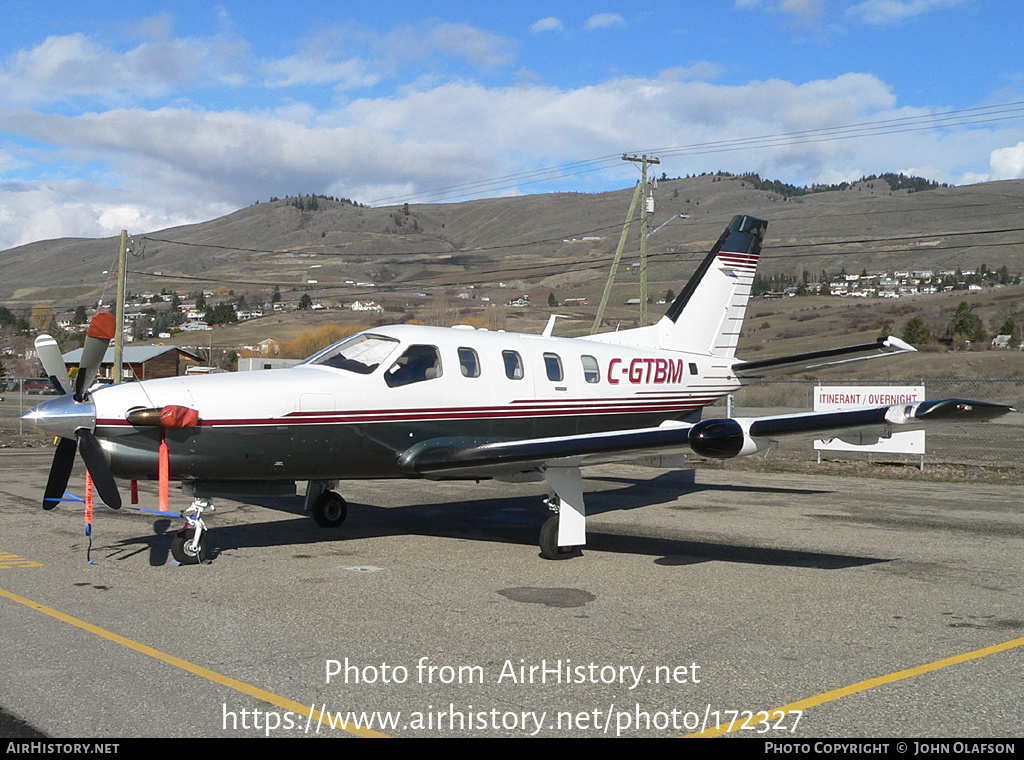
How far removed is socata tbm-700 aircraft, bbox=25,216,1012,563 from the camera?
29.2 feet

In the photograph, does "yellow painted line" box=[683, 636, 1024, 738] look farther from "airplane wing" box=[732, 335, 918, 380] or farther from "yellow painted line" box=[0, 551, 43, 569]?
"yellow painted line" box=[0, 551, 43, 569]

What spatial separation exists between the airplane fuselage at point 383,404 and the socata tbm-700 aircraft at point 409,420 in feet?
0.05

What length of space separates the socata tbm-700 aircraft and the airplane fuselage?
0.02 meters

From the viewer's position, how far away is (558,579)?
9312 millimetres

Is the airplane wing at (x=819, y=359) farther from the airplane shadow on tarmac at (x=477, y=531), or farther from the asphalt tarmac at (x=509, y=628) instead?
the airplane shadow on tarmac at (x=477, y=531)

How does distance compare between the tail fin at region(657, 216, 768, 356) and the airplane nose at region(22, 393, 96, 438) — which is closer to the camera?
the airplane nose at region(22, 393, 96, 438)

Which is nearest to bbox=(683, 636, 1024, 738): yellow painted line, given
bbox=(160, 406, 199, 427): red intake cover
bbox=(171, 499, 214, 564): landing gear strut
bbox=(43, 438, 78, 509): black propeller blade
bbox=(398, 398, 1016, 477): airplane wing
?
bbox=(398, 398, 1016, 477): airplane wing

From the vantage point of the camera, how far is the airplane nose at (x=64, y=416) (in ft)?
28.8

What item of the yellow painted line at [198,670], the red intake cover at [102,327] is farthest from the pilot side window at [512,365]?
the yellow painted line at [198,670]

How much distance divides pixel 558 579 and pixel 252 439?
3687mm

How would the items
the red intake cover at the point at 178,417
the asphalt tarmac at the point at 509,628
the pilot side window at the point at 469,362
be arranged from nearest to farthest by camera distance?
the asphalt tarmac at the point at 509,628 < the red intake cover at the point at 178,417 < the pilot side window at the point at 469,362

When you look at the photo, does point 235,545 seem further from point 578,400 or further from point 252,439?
Result: point 578,400

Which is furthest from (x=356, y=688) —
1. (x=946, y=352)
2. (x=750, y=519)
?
(x=946, y=352)

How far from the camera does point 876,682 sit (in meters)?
5.85
